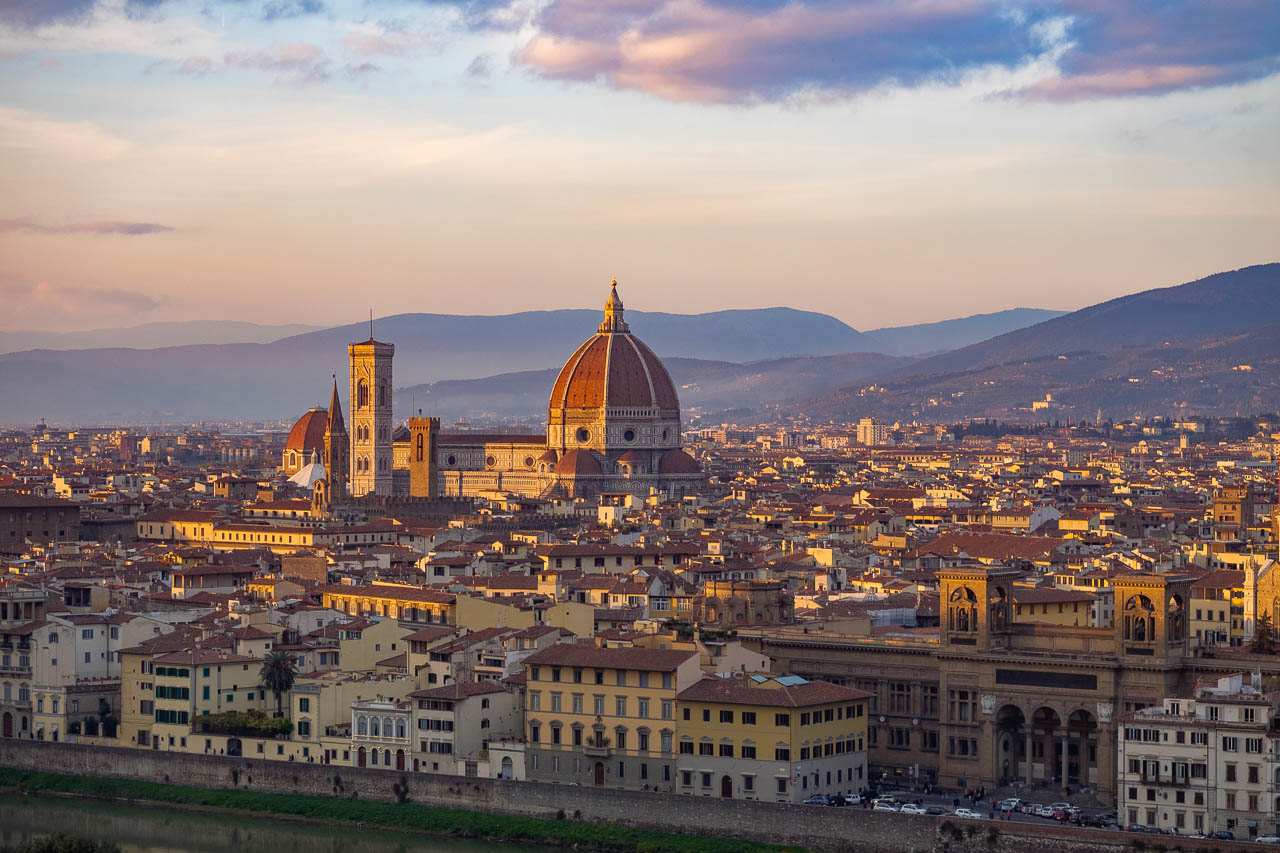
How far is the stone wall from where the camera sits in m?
42.3

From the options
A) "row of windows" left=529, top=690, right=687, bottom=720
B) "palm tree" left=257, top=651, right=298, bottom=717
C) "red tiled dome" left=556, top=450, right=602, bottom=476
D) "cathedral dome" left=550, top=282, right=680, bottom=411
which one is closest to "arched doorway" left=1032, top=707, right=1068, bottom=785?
"row of windows" left=529, top=690, right=687, bottom=720

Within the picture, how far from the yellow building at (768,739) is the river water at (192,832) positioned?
11.2ft

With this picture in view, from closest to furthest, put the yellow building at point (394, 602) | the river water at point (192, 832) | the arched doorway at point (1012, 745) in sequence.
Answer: the river water at point (192, 832)
the arched doorway at point (1012, 745)
the yellow building at point (394, 602)

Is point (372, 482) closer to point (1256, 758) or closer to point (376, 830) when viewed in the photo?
point (376, 830)

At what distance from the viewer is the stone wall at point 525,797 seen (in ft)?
139

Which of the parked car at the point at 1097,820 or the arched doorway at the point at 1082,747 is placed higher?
the arched doorway at the point at 1082,747

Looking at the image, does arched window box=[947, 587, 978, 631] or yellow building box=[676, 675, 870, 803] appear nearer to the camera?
yellow building box=[676, 675, 870, 803]

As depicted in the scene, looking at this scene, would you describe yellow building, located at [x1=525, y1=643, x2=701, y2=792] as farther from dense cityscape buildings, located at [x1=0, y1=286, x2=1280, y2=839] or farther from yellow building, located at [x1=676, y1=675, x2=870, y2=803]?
yellow building, located at [x1=676, y1=675, x2=870, y2=803]

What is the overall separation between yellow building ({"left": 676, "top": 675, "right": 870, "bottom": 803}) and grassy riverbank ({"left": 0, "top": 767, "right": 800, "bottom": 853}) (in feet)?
5.69

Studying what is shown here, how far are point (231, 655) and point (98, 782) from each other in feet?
12.2

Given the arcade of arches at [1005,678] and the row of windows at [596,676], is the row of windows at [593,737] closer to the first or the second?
the row of windows at [596,676]

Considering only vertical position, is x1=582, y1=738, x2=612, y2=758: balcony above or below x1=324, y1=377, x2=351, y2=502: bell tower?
below

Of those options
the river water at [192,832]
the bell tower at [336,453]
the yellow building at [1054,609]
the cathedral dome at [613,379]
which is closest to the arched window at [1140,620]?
the yellow building at [1054,609]

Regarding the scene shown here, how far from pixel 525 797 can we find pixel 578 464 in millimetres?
96497
